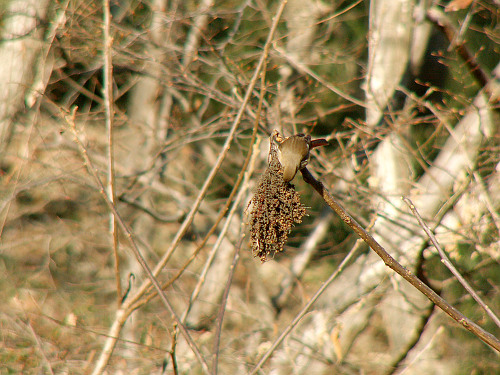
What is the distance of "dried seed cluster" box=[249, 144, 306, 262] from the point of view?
1.91m

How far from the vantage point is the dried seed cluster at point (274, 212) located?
1.91 metres

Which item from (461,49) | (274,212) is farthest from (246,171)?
(274,212)

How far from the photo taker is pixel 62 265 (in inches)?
276

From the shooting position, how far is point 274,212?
6.21 feet

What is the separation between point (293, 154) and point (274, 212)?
0.75 ft

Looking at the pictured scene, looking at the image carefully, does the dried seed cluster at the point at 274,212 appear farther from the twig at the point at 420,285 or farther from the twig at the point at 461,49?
the twig at the point at 461,49

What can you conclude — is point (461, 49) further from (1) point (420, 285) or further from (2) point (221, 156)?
(1) point (420, 285)

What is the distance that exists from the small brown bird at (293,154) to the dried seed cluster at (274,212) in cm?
6

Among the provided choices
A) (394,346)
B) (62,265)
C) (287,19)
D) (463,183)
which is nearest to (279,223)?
(463,183)

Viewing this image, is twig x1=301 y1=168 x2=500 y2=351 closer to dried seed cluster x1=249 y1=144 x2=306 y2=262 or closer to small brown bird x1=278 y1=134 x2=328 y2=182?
small brown bird x1=278 y1=134 x2=328 y2=182

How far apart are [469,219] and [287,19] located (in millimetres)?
2834

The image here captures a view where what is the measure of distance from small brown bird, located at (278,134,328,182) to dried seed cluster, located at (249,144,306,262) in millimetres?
59

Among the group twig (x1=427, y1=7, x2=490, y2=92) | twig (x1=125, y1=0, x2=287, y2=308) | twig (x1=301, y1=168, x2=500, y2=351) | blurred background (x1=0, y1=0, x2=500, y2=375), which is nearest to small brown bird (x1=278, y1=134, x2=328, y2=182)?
twig (x1=301, y1=168, x2=500, y2=351)

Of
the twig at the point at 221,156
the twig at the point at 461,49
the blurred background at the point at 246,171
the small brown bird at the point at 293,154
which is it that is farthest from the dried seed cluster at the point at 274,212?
the twig at the point at 461,49
